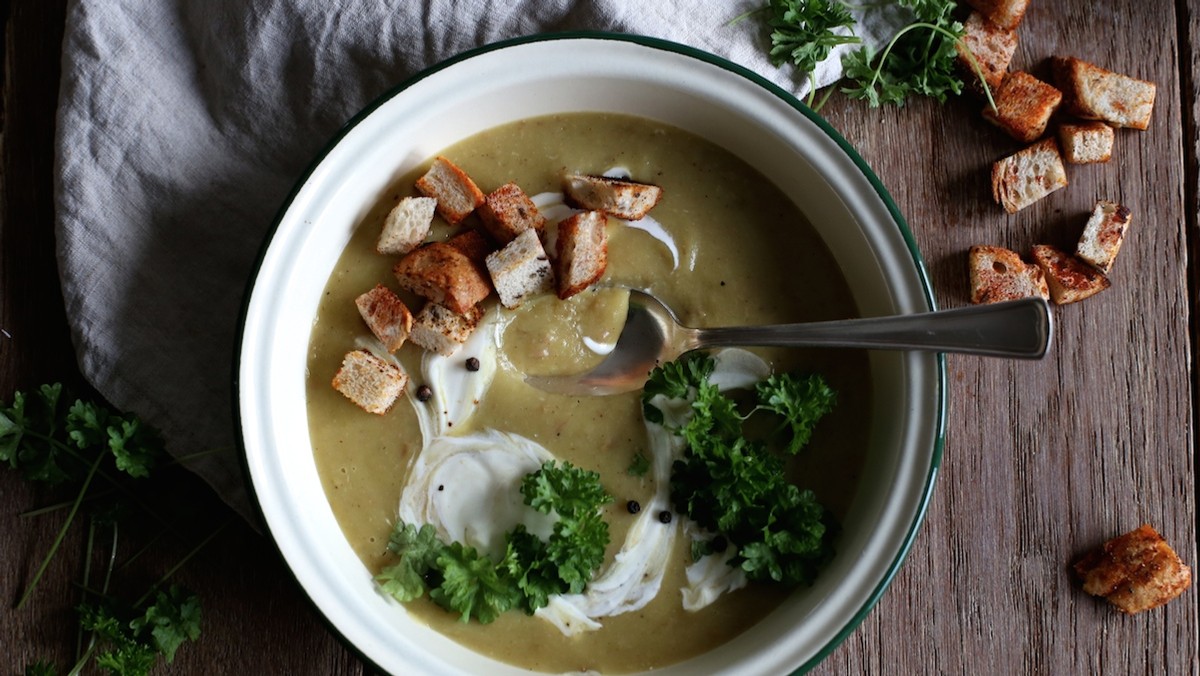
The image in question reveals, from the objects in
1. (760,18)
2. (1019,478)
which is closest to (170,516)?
(760,18)

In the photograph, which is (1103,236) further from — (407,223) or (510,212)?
(407,223)

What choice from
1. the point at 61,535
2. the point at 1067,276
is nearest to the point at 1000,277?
the point at 1067,276

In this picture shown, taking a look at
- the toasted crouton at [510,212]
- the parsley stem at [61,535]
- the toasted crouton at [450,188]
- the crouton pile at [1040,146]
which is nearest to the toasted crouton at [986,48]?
the crouton pile at [1040,146]

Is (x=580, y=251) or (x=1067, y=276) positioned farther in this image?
(x=1067, y=276)

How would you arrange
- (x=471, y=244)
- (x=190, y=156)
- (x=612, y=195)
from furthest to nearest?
(x=190, y=156)
(x=471, y=244)
(x=612, y=195)

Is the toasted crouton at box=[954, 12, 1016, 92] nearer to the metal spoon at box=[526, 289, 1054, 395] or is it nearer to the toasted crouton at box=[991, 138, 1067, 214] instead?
the toasted crouton at box=[991, 138, 1067, 214]

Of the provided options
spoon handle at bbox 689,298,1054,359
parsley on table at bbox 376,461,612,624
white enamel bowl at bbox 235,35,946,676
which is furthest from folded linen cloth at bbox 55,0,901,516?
spoon handle at bbox 689,298,1054,359

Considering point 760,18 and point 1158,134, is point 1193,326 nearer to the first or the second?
point 1158,134

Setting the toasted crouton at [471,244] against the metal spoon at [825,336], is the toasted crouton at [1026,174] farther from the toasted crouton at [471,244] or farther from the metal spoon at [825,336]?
the toasted crouton at [471,244]
